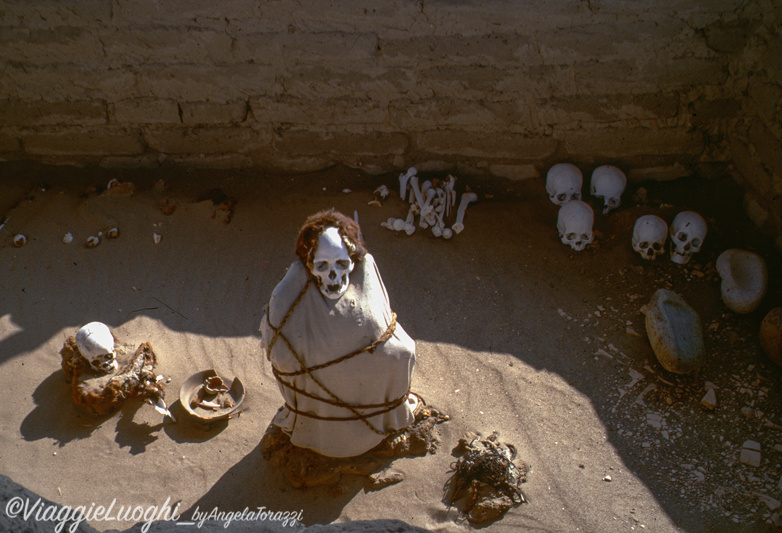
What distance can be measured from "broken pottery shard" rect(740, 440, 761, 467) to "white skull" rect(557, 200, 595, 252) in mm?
1716

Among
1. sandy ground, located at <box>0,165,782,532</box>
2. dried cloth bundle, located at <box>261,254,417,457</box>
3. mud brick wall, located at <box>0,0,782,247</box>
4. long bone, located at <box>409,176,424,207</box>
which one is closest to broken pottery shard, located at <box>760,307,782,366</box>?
sandy ground, located at <box>0,165,782,532</box>

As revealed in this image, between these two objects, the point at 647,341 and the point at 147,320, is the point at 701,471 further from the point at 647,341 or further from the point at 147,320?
Result: the point at 147,320

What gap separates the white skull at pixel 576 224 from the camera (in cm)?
452

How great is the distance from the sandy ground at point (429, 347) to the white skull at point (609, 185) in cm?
13

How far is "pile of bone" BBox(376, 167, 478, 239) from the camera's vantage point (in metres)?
4.81

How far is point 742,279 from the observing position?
4121 millimetres

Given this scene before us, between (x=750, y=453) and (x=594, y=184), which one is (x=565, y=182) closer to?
(x=594, y=184)

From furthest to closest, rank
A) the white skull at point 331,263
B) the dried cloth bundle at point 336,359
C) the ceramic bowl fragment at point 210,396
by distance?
the ceramic bowl fragment at point 210,396
the dried cloth bundle at point 336,359
the white skull at point 331,263

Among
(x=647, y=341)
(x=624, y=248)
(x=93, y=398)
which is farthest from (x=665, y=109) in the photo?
(x=93, y=398)

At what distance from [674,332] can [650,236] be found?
0.84 metres

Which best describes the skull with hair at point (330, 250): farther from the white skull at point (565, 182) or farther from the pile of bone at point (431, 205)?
the white skull at point (565, 182)

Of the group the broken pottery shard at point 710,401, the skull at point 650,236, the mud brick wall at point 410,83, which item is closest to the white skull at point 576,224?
the skull at point 650,236

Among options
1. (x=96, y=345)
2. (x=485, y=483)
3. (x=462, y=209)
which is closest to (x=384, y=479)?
(x=485, y=483)

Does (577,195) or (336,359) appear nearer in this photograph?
(336,359)
